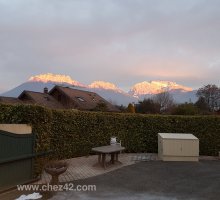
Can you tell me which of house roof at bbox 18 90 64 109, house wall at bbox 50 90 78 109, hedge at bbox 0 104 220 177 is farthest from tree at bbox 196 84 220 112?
hedge at bbox 0 104 220 177

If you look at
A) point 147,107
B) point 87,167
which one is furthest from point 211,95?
point 87,167

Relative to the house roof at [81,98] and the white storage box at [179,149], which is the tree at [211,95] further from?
the white storage box at [179,149]

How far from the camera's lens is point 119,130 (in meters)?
17.5

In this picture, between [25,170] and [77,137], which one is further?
[77,137]

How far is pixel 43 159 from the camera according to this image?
1059 cm

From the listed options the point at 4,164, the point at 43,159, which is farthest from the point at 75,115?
the point at 4,164

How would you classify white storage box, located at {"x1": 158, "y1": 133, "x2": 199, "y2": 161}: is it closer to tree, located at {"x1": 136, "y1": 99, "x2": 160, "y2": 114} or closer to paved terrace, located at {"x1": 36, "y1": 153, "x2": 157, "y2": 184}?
paved terrace, located at {"x1": 36, "y1": 153, "x2": 157, "y2": 184}

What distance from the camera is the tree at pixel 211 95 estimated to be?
64.8m

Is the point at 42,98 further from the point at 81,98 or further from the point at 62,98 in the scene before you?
the point at 81,98

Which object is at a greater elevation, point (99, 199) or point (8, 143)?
point (8, 143)

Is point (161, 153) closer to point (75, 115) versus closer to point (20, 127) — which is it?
point (75, 115)

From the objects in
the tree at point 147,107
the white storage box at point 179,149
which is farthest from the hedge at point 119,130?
the tree at point 147,107

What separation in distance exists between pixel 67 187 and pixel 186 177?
439cm

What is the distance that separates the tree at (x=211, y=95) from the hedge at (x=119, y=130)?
47.5 meters
